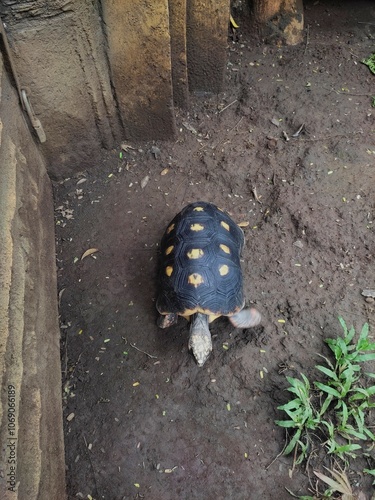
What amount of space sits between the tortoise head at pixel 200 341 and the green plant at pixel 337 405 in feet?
1.64

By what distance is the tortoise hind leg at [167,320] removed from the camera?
2.87 meters

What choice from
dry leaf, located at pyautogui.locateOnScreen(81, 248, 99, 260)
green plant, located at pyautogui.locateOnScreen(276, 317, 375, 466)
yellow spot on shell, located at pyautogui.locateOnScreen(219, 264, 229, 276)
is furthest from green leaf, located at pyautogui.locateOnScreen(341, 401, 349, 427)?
dry leaf, located at pyautogui.locateOnScreen(81, 248, 99, 260)

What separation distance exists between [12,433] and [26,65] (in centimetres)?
220

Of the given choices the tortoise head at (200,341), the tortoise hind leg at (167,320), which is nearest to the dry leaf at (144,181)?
the tortoise hind leg at (167,320)

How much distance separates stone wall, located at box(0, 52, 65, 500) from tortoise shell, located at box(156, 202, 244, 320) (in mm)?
744

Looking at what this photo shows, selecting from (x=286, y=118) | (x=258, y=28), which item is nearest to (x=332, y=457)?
(x=286, y=118)

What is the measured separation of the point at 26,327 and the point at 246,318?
4.36 feet

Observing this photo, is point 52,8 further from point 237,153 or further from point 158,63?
point 237,153

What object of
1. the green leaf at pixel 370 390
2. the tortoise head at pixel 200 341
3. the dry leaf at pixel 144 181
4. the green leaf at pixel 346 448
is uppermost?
the dry leaf at pixel 144 181

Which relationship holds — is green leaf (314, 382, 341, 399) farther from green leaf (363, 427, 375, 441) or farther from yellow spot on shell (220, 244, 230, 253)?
yellow spot on shell (220, 244, 230, 253)

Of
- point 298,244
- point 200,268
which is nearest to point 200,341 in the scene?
point 200,268

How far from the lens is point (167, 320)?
2.88 meters

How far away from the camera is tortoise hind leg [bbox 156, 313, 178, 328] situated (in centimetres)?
287

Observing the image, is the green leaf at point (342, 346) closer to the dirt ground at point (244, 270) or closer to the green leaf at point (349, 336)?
the green leaf at point (349, 336)
